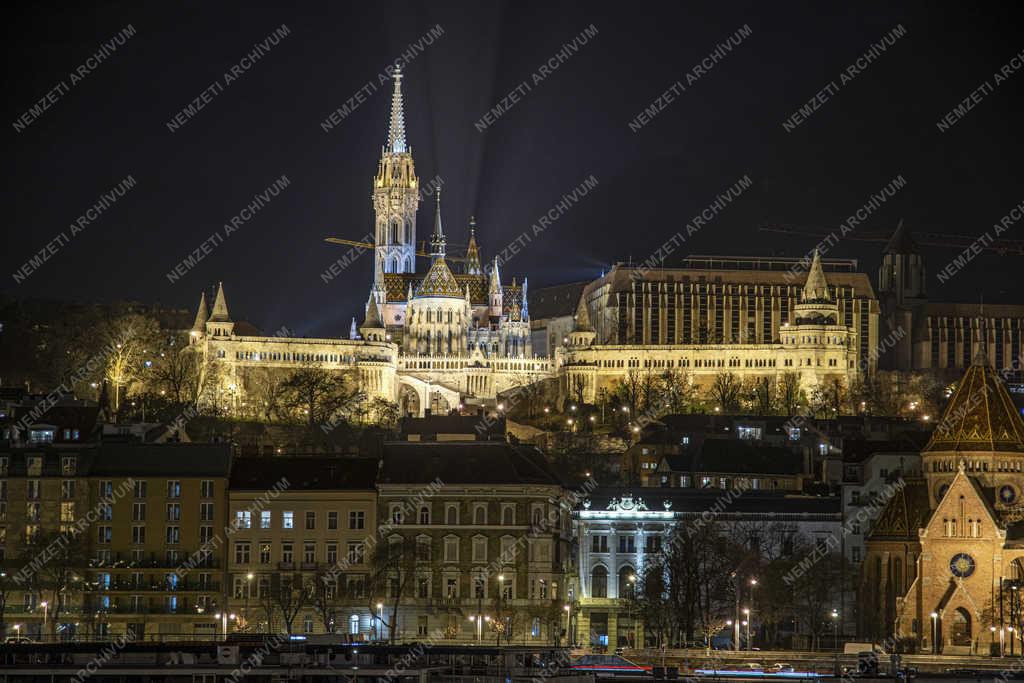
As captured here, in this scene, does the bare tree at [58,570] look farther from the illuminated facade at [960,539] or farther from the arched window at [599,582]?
the illuminated facade at [960,539]

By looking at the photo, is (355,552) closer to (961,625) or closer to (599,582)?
(599,582)

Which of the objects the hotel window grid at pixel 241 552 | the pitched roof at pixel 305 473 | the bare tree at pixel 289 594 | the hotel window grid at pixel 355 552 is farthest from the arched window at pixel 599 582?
the hotel window grid at pixel 241 552

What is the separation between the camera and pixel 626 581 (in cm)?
15788

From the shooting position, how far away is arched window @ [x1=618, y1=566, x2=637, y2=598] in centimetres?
15643

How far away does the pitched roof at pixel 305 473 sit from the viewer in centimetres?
14550

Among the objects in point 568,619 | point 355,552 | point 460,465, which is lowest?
point 568,619

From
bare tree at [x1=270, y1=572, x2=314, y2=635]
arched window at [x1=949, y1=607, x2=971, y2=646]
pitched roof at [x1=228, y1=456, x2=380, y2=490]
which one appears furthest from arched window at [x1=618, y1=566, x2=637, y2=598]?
bare tree at [x1=270, y1=572, x2=314, y2=635]

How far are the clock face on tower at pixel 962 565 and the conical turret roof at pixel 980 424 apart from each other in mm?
8820

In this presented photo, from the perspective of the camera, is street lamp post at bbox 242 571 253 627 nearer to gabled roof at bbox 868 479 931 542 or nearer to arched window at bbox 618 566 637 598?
arched window at bbox 618 566 637 598

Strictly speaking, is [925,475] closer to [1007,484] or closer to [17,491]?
[1007,484]

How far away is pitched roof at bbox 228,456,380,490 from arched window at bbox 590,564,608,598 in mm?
17629

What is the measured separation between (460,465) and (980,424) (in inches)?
1313

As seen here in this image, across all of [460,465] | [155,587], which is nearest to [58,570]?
[155,587]

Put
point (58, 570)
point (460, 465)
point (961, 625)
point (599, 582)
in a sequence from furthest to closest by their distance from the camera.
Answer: point (599, 582) → point (961, 625) → point (460, 465) → point (58, 570)
